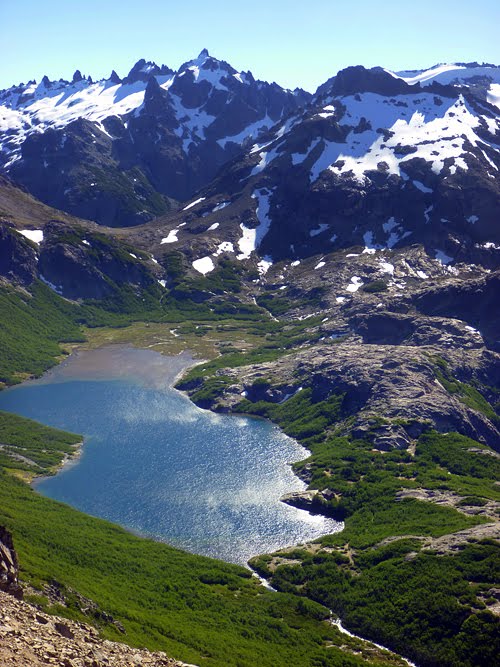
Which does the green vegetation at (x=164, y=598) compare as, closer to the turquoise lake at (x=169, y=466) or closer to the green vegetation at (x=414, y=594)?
the green vegetation at (x=414, y=594)

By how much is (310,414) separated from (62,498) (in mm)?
59918

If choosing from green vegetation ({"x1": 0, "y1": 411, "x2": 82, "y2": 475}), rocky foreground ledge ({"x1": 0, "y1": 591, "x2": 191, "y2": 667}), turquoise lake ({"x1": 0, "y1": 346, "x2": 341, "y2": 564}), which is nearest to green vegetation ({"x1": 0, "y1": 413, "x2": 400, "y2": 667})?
rocky foreground ledge ({"x1": 0, "y1": 591, "x2": 191, "y2": 667})

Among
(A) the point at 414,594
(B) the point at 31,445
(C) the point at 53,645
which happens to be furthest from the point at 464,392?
(C) the point at 53,645

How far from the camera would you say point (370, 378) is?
157500 mm

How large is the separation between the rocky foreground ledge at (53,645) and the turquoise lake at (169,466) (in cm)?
5011

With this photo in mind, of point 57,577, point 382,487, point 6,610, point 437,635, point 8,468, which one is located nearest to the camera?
point 6,610

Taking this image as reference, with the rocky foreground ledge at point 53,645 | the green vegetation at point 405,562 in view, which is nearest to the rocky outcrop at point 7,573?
the rocky foreground ledge at point 53,645

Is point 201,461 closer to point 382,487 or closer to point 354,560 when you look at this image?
point 382,487

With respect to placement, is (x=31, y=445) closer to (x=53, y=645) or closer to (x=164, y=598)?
(x=164, y=598)

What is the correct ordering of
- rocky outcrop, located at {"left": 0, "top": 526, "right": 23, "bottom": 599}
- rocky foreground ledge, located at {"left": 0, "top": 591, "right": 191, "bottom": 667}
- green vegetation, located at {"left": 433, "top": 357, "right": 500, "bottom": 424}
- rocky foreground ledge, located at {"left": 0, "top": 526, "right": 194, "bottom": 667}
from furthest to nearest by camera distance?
green vegetation, located at {"left": 433, "top": 357, "right": 500, "bottom": 424} → rocky outcrop, located at {"left": 0, "top": 526, "right": 23, "bottom": 599} → rocky foreground ledge, located at {"left": 0, "top": 526, "right": 194, "bottom": 667} → rocky foreground ledge, located at {"left": 0, "top": 591, "right": 191, "bottom": 667}

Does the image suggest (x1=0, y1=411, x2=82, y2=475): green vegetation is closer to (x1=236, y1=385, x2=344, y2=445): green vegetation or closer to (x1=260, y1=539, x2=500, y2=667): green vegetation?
(x1=236, y1=385, x2=344, y2=445): green vegetation

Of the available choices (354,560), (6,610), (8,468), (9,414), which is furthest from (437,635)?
(9,414)

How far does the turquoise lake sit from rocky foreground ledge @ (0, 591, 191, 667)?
50.1 m

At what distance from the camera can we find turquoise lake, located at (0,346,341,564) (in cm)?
10875
